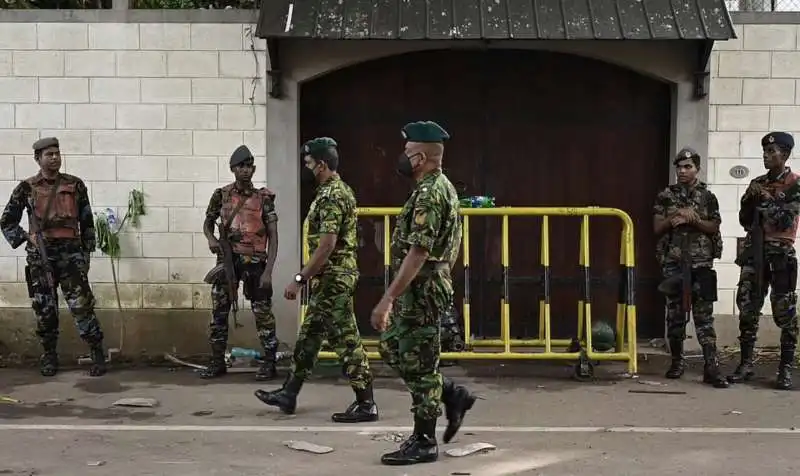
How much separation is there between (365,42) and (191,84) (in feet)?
5.22

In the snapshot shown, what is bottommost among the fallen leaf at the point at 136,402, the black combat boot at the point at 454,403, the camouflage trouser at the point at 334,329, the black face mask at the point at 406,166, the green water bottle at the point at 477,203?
the fallen leaf at the point at 136,402

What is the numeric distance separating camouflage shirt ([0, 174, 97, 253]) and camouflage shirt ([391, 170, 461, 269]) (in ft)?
11.7

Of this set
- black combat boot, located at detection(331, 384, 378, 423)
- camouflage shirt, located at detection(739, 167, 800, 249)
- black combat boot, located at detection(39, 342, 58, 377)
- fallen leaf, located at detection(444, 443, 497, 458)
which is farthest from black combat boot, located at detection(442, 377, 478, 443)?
black combat boot, located at detection(39, 342, 58, 377)

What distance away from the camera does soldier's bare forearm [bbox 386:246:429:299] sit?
17.2 ft

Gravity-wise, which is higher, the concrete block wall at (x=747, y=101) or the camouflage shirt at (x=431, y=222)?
the concrete block wall at (x=747, y=101)

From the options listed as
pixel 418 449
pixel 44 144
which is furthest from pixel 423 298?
pixel 44 144

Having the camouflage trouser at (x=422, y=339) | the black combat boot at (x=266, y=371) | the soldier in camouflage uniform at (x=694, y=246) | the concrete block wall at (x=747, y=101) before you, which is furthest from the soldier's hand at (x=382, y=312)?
the concrete block wall at (x=747, y=101)

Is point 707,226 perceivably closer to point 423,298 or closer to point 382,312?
point 423,298

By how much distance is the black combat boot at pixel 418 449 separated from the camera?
5.45 meters

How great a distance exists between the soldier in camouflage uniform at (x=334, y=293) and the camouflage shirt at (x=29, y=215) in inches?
99.0

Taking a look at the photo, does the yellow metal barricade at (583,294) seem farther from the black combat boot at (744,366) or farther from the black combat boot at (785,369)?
the black combat boot at (785,369)

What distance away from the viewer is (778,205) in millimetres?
7418

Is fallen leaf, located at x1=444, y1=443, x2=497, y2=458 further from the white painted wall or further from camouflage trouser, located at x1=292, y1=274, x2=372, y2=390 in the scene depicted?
the white painted wall

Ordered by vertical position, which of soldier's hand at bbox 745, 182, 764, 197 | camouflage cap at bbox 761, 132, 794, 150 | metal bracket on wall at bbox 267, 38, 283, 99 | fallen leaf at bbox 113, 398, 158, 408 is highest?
metal bracket on wall at bbox 267, 38, 283, 99
